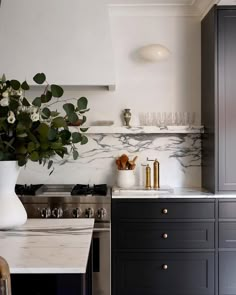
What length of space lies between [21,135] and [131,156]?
6.60ft

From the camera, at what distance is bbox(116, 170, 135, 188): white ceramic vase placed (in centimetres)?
329

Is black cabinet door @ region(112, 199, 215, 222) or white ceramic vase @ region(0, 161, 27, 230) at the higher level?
white ceramic vase @ region(0, 161, 27, 230)

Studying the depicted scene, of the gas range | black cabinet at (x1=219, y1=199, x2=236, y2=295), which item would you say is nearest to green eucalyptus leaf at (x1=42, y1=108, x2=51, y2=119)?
the gas range

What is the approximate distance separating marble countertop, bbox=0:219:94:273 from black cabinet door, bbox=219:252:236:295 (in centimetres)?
152

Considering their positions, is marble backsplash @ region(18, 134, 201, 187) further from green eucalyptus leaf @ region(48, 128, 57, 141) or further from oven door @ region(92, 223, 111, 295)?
green eucalyptus leaf @ region(48, 128, 57, 141)

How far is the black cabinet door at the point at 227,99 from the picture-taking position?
2.98m

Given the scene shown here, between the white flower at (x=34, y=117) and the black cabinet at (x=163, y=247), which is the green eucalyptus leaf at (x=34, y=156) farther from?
the black cabinet at (x=163, y=247)

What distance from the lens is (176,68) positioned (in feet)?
11.5

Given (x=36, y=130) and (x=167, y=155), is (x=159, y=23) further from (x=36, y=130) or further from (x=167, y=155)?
(x=36, y=130)

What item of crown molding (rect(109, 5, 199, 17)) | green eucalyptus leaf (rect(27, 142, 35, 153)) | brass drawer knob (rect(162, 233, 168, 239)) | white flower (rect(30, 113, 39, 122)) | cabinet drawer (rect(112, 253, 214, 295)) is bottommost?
cabinet drawer (rect(112, 253, 214, 295))

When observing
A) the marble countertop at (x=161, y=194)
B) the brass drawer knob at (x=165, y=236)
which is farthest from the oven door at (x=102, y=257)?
the brass drawer knob at (x=165, y=236)

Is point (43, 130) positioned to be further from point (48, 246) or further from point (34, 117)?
point (48, 246)

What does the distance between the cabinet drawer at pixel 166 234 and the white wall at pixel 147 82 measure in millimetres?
631

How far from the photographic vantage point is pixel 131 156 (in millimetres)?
3492
